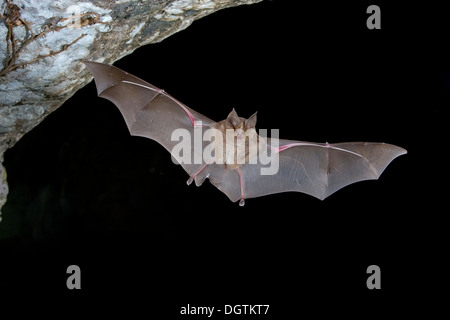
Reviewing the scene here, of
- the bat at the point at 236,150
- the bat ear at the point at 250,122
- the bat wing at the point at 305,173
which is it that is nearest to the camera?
the bat ear at the point at 250,122

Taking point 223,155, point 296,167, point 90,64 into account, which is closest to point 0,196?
point 90,64

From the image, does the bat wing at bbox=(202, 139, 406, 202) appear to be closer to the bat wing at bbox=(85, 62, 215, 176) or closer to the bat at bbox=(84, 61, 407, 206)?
the bat at bbox=(84, 61, 407, 206)

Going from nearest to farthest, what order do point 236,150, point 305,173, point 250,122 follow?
point 250,122, point 236,150, point 305,173

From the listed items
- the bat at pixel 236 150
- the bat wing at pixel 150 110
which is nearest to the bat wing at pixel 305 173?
the bat at pixel 236 150

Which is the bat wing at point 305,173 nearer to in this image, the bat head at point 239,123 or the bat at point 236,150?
the bat at point 236,150

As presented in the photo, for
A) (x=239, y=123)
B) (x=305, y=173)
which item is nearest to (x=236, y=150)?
(x=239, y=123)

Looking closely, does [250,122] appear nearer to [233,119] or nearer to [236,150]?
[233,119]

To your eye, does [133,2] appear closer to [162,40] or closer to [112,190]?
[162,40]
